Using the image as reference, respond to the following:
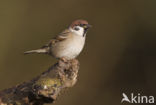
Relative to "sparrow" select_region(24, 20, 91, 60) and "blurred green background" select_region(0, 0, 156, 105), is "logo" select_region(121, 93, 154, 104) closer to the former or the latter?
"blurred green background" select_region(0, 0, 156, 105)

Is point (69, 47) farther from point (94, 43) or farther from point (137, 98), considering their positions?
point (137, 98)

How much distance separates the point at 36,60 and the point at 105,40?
3.43 ft

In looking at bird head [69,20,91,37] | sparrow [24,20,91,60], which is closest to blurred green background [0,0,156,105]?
sparrow [24,20,91,60]

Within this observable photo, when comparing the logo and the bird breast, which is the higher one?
the bird breast

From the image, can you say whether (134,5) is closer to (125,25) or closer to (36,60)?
(125,25)

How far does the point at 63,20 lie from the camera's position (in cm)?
548

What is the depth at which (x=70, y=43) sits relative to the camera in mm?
4059

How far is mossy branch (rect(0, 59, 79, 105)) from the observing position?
2.69 m

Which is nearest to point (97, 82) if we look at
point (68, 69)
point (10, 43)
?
point (10, 43)

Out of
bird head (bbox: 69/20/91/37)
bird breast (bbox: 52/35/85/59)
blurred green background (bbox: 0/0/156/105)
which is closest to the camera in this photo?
bird breast (bbox: 52/35/85/59)

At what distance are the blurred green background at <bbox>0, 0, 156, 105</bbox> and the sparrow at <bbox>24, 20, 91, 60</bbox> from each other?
3.74 ft

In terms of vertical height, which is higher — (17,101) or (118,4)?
(118,4)

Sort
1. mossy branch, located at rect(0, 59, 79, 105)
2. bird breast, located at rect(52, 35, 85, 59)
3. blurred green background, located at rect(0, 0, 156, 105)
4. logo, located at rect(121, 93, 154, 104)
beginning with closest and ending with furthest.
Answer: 1. mossy branch, located at rect(0, 59, 79, 105)
2. bird breast, located at rect(52, 35, 85, 59)
3. logo, located at rect(121, 93, 154, 104)
4. blurred green background, located at rect(0, 0, 156, 105)

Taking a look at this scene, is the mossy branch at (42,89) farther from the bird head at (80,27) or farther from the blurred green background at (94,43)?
the blurred green background at (94,43)
